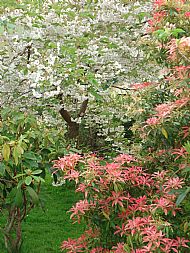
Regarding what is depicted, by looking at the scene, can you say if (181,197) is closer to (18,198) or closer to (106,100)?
(18,198)

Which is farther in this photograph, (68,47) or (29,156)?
(68,47)

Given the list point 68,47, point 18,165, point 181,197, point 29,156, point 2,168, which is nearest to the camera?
point 181,197

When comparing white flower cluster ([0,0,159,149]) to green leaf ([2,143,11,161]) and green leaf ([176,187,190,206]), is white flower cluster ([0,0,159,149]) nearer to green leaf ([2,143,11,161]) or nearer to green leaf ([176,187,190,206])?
green leaf ([2,143,11,161])

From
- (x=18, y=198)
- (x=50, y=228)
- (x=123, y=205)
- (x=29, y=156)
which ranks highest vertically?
(x=123, y=205)

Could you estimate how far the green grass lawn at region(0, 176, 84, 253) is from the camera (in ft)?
15.6

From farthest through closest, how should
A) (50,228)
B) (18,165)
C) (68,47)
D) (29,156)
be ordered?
(50,228), (68,47), (18,165), (29,156)

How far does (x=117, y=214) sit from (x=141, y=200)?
202 mm

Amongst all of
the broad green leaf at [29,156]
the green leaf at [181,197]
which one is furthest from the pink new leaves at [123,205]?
the broad green leaf at [29,156]

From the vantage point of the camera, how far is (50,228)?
5.51 metres

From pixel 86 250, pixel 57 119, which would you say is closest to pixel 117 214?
pixel 86 250

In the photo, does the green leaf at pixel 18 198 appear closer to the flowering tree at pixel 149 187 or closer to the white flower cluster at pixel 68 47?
the flowering tree at pixel 149 187

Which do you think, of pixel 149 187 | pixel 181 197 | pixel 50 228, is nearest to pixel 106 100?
pixel 50 228

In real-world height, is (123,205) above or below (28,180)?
above

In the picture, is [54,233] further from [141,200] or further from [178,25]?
[178,25]
